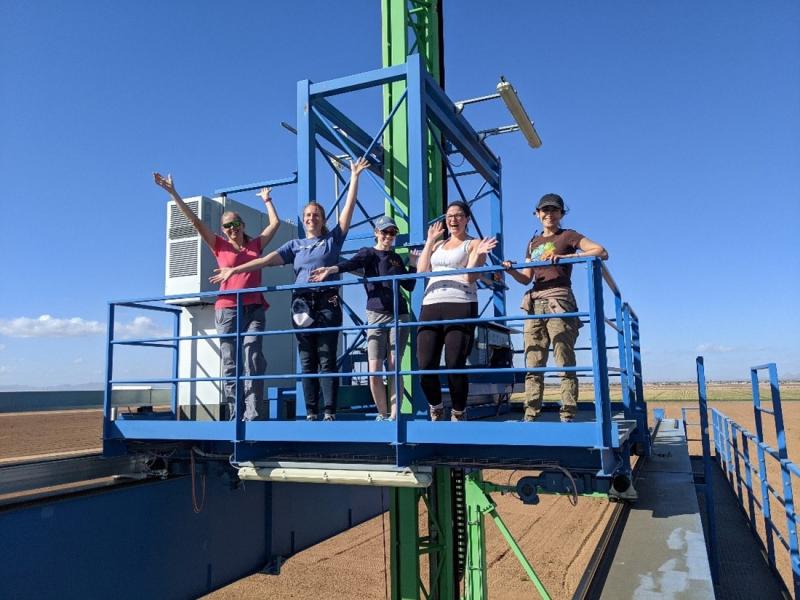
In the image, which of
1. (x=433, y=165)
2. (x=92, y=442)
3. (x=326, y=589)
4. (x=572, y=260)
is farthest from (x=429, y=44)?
(x=92, y=442)

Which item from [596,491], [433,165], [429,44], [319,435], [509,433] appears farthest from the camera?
[429,44]

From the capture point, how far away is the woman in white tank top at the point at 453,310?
472 cm

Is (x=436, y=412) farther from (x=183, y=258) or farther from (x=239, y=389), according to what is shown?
(x=183, y=258)

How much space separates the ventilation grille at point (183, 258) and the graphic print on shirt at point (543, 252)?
4.48 meters

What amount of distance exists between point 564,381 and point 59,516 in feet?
14.0

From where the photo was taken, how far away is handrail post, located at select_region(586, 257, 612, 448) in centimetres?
403

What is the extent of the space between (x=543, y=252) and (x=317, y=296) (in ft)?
6.63

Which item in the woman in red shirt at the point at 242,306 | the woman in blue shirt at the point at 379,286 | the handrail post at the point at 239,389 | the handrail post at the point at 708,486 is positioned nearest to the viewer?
the handrail post at the point at 239,389

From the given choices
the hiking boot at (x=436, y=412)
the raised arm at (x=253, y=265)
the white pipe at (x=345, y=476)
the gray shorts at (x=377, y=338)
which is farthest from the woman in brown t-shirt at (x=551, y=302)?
the raised arm at (x=253, y=265)

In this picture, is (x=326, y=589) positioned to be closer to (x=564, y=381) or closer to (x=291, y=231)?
(x=291, y=231)

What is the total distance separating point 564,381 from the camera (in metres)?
4.65

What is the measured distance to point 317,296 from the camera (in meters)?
5.41

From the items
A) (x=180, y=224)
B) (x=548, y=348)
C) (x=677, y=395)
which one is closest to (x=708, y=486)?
(x=548, y=348)

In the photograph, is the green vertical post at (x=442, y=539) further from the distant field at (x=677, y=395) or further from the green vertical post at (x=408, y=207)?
the distant field at (x=677, y=395)
